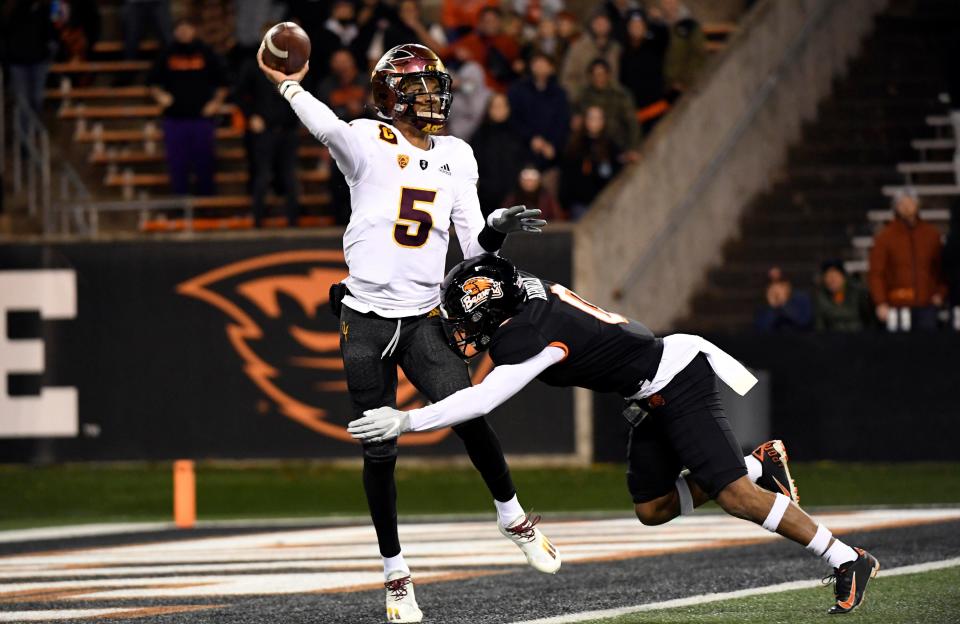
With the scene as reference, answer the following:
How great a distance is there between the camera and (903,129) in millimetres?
19531

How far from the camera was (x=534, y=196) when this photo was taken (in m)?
16.5

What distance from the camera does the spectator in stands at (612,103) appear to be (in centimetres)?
1744

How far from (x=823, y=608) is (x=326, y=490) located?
779 cm

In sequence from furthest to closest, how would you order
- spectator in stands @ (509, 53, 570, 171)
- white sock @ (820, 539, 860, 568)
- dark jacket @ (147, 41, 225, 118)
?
dark jacket @ (147, 41, 225, 118) → spectator in stands @ (509, 53, 570, 171) → white sock @ (820, 539, 860, 568)

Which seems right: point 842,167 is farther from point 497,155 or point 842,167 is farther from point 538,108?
point 497,155

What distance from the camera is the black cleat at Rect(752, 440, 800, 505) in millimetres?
7715

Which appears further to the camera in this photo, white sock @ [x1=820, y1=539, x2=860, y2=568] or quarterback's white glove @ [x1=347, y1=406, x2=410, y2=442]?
white sock @ [x1=820, y1=539, x2=860, y2=568]

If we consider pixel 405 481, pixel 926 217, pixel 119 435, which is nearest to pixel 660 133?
pixel 926 217

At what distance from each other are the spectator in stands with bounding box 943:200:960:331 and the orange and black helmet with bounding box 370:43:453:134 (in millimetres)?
Answer: 8459

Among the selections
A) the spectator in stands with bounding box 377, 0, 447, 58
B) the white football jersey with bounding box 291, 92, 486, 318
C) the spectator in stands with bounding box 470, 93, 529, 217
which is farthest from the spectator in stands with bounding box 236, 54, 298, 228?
the white football jersey with bounding box 291, 92, 486, 318

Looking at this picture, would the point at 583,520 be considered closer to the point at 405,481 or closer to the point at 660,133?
the point at 405,481

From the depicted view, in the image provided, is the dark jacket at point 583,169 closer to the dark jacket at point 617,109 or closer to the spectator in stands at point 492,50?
the dark jacket at point 617,109

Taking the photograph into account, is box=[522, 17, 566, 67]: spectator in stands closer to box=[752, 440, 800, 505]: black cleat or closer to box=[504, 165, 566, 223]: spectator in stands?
box=[504, 165, 566, 223]: spectator in stands

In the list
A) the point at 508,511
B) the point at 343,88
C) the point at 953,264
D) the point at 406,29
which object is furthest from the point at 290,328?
the point at 508,511
